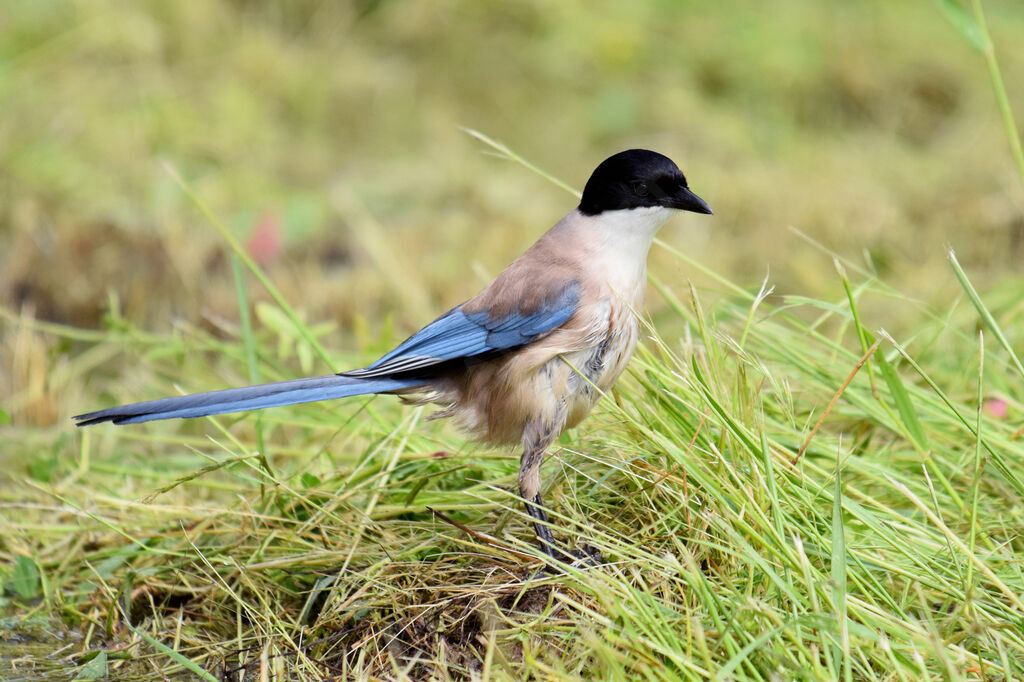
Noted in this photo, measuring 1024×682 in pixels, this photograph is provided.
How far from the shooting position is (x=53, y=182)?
587 centimetres

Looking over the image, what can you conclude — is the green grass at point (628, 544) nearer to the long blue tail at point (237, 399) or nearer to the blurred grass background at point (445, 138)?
the long blue tail at point (237, 399)

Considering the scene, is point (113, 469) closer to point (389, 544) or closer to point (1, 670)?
point (1, 670)

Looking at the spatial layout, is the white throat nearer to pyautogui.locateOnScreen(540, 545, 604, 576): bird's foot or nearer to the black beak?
the black beak

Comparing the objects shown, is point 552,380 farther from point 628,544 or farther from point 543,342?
point 628,544

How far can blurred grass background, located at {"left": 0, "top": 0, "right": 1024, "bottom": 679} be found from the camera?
354 cm

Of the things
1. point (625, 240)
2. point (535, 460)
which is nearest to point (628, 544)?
point (535, 460)

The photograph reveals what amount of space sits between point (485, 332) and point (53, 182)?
3897 millimetres

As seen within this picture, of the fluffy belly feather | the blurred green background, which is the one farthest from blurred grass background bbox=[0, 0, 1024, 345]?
the fluffy belly feather

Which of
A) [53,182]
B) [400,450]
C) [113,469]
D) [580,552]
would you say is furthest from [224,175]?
[580,552]

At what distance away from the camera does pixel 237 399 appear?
2.59 metres

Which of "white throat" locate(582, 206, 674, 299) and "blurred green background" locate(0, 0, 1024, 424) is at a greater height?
"white throat" locate(582, 206, 674, 299)

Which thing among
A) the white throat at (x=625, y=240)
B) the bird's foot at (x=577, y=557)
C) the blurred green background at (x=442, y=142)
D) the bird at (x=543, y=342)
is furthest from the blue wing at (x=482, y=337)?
the blurred green background at (x=442, y=142)

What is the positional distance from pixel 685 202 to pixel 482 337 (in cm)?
65

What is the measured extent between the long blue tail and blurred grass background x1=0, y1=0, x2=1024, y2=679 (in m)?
0.33
